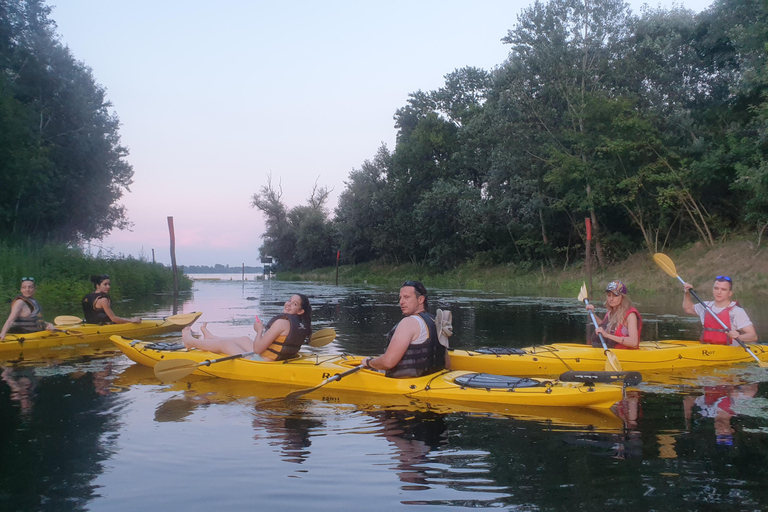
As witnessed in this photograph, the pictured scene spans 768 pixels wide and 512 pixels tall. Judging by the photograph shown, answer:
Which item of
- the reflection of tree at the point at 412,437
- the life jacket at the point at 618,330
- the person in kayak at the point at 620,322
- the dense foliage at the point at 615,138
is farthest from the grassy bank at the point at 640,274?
the reflection of tree at the point at 412,437

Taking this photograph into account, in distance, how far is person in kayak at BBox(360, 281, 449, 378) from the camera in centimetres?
555

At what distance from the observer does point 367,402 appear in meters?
5.91

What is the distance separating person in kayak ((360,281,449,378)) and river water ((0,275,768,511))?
361 mm

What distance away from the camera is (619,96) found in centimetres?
2641

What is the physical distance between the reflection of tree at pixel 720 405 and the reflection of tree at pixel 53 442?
4250mm

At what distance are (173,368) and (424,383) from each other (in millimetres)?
2662

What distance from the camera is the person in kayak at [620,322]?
7.14 meters

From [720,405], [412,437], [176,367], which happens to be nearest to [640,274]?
[720,405]

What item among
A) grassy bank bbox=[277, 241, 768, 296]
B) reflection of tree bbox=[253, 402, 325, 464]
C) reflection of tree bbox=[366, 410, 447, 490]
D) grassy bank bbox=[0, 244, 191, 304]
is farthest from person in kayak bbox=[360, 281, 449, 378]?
grassy bank bbox=[277, 241, 768, 296]

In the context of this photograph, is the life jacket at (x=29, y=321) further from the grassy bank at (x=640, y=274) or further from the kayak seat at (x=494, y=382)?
the grassy bank at (x=640, y=274)

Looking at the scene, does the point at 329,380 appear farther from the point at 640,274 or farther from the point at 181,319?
the point at 640,274

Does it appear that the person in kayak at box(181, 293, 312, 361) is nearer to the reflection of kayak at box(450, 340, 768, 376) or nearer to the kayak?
the reflection of kayak at box(450, 340, 768, 376)

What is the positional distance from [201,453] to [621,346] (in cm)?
506

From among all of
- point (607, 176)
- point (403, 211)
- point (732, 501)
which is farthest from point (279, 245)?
point (732, 501)
